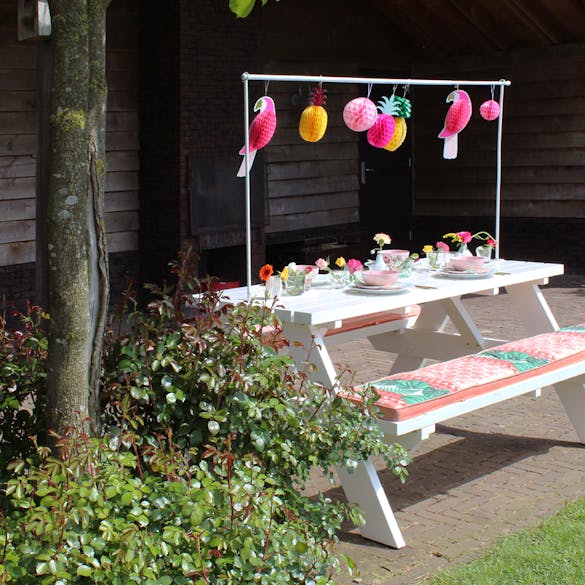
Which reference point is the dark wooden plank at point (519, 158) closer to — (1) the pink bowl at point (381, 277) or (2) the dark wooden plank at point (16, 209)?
(2) the dark wooden plank at point (16, 209)

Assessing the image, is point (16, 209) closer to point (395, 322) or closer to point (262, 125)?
point (395, 322)

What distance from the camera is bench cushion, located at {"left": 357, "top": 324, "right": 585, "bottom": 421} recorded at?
4367 mm

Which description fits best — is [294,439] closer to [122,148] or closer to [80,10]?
[80,10]

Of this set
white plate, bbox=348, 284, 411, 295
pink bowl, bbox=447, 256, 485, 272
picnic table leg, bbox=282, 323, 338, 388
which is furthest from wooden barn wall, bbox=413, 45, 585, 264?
picnic table leg, bbox=282, 323, 338, 388

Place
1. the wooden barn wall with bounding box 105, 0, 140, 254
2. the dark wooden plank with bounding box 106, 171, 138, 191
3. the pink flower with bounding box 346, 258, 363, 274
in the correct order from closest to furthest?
1. the pink flower with bounding box 346, 258, 363, 274
2. the wooden barn wall with bounding box 105, 0, 140, 254
3. the dark wooden plank with bounding box 106, 171, 138, 191

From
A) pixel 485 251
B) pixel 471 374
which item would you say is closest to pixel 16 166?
pixel 485 251

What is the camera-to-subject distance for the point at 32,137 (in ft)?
28.6

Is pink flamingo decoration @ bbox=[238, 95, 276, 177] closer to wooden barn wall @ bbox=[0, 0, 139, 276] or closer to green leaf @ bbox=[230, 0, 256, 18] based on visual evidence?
green leaf @ bbox=[230, 0, 256, 18]

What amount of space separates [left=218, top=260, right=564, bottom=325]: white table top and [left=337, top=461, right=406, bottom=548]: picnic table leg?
741 millimetres

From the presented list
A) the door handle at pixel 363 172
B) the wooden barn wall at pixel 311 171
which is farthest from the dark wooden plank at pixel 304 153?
the door handle at pixel 363 172

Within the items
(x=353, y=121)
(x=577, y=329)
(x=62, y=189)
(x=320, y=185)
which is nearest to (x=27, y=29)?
(x=62, y=189)

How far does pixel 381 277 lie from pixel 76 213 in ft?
8.10

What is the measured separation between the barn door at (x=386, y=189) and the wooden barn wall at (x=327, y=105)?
0.26m

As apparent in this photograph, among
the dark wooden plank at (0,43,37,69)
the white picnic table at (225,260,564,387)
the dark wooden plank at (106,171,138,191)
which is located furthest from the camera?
the dark wooden plank at (106,171,138,191)
